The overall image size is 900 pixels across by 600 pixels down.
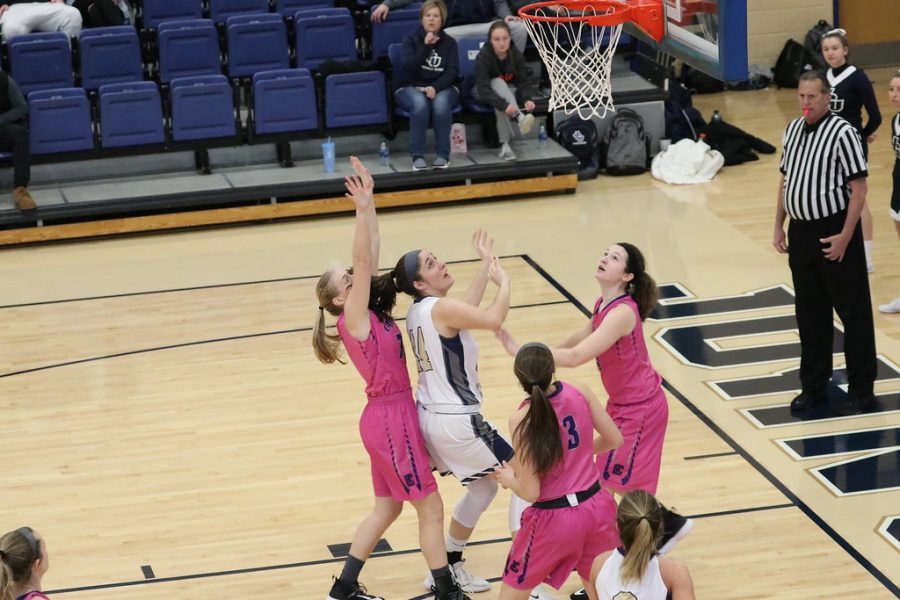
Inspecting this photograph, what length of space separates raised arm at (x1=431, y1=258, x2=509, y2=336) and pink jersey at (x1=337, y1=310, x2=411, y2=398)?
31 centimetres

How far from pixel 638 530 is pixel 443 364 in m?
1.43

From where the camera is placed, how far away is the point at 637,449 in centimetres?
604

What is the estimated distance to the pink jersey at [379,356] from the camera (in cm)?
600

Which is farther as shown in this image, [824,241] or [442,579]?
[824,241]

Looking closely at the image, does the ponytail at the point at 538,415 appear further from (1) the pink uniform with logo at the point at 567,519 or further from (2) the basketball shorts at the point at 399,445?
(2) the basketball shorts at the point at 399,445

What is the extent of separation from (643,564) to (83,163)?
9591mm

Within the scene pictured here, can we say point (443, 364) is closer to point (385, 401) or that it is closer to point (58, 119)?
point (385, 401)

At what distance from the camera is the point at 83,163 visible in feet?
43.0

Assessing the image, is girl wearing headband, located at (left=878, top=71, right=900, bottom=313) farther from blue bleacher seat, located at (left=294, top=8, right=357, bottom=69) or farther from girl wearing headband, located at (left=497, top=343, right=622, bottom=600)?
blue bleacher seat, located at (left=294, top=8, right=357, bottom=69)

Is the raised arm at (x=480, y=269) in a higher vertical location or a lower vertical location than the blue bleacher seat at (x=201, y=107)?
higher

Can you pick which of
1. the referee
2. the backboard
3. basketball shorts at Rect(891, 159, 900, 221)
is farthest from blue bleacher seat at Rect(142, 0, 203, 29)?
the referee

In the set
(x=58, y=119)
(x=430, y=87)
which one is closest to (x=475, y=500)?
(x=430, y=87)

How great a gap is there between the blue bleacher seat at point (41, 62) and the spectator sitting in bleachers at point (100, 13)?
662mm

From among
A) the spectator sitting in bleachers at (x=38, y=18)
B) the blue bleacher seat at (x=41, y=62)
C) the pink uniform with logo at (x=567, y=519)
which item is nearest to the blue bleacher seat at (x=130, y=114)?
the blue bleacher seat at (x=41, y=62)
